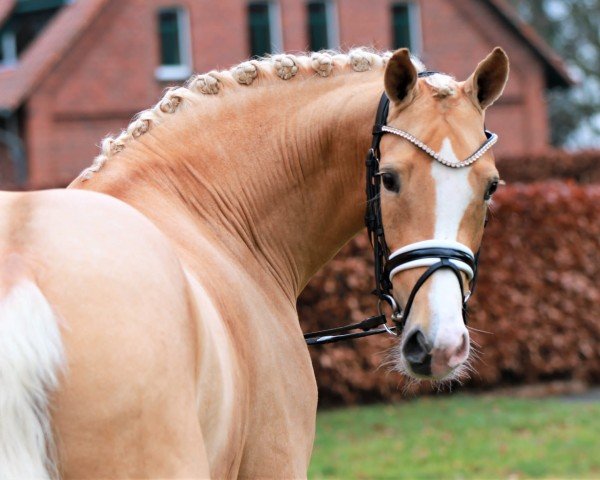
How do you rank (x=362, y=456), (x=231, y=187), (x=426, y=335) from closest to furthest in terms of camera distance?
(x=426, y=335)
(x=231, y=187)
(x=362, y=456)

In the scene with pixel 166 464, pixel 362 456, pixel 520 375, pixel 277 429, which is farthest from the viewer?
pixel 520 375

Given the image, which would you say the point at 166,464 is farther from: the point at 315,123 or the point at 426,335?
the point at 315,123

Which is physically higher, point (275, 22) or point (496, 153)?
point (275, 22)

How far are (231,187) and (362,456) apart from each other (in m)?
5.84

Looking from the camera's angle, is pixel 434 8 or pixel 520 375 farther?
pixel 434 8

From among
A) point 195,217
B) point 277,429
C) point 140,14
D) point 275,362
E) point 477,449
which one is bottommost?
point 477,449

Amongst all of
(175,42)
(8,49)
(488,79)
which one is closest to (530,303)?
(488,79)

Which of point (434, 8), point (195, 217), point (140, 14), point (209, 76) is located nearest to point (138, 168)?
point (195, 217)

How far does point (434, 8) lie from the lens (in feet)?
86.8

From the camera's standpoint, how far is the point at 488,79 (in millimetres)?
3357

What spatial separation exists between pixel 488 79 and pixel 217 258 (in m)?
1.09

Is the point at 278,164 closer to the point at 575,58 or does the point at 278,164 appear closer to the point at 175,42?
the point at 175,42

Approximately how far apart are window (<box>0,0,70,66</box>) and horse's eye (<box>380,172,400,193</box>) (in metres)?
23.2

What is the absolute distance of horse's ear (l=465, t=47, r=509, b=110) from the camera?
3299 mm
